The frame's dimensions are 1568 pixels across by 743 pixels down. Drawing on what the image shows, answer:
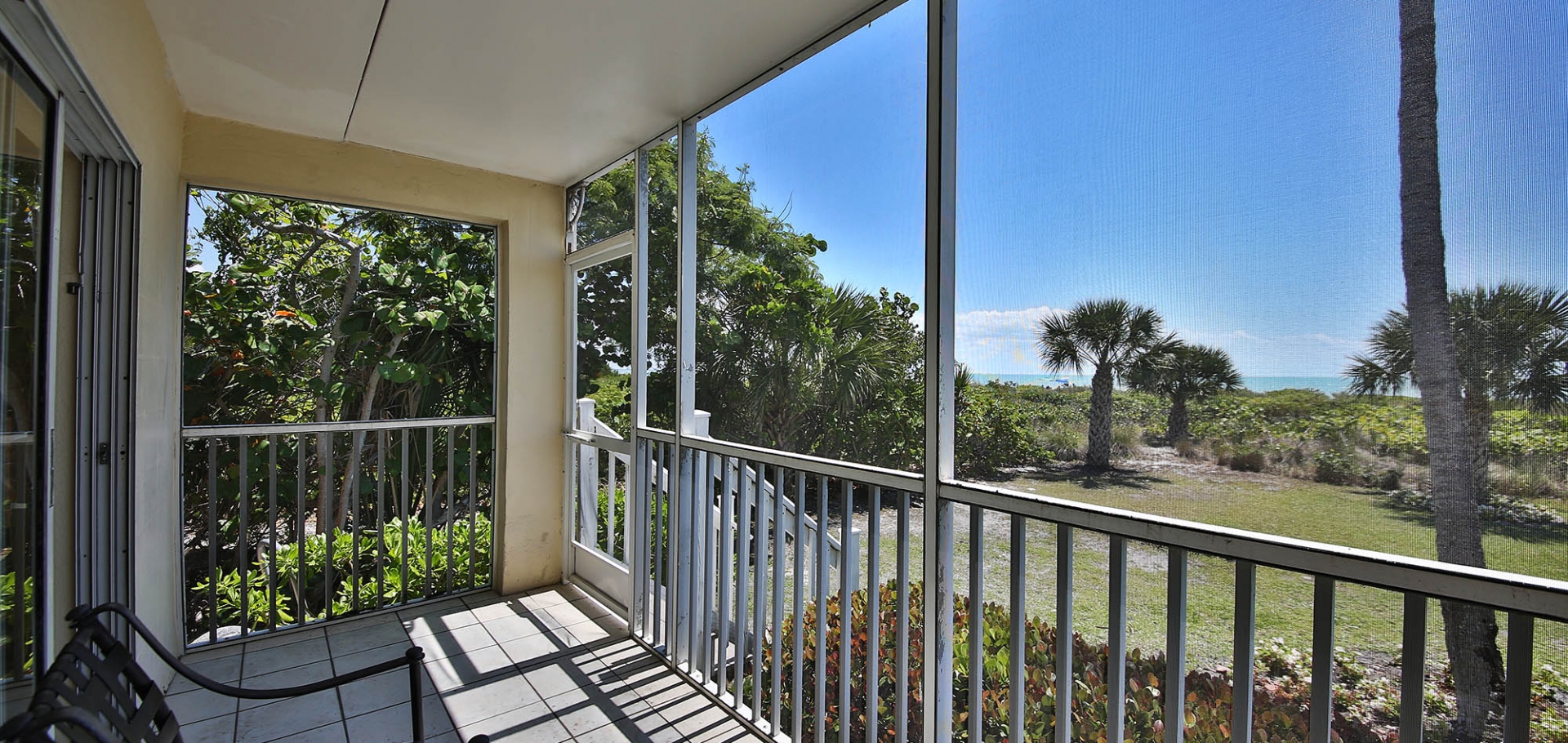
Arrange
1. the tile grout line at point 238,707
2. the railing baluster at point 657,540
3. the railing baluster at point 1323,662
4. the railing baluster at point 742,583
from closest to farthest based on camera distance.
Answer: the railing baluster at point 1323,662 < the tile grout line at point 238,707 < the railing baluster at point 742,583 < the railing baluster at point 657,540

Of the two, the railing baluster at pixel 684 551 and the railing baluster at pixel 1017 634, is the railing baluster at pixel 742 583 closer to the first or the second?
the railing baluster at pixel 684 551

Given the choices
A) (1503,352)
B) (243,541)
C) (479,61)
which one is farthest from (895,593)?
(243,541)

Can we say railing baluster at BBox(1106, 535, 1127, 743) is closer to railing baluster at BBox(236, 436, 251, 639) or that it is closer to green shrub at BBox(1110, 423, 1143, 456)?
green shrub at BBox(1110, 423, 1143, 456)

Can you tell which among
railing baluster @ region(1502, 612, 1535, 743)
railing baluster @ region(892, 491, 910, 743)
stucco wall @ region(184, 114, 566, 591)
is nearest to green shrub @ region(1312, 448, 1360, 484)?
railing baluster @ region(1502, 612, 1535, 743)

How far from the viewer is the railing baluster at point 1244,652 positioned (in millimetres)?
1129

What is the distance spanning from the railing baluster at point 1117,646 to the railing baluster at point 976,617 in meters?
0.29

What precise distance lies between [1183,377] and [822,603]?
123cm

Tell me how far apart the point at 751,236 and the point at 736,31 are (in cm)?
68

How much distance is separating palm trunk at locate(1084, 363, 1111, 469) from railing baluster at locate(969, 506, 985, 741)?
32 cm

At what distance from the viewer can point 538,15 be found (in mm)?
1893

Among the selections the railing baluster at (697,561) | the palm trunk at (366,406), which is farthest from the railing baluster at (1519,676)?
the palm trunk at (366,406)

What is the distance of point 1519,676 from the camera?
884 mm

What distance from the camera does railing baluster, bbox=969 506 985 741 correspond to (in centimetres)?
154

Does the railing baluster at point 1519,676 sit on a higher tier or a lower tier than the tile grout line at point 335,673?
higher
